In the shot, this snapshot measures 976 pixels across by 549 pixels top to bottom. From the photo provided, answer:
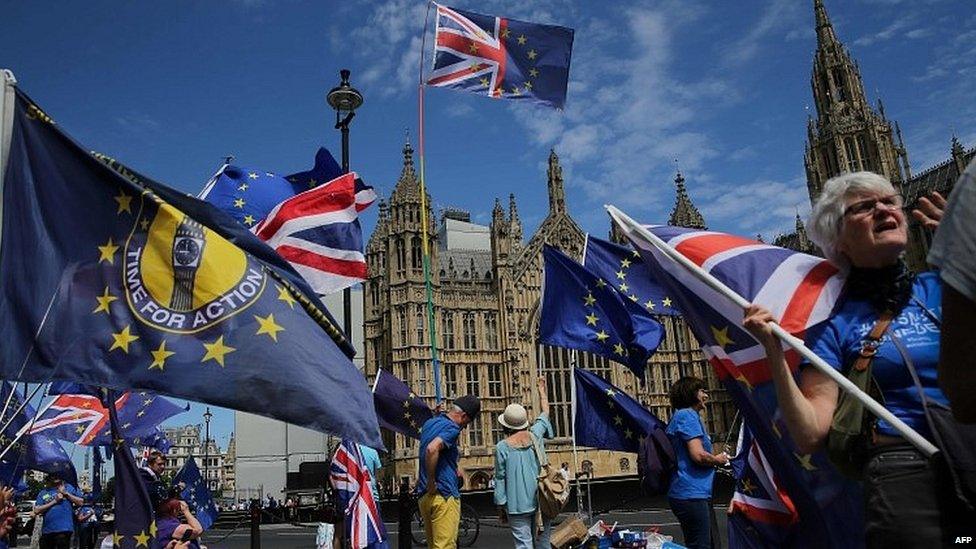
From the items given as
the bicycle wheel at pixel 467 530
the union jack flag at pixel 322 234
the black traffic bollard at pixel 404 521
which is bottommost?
the bicycle wheel at pixel 467 530

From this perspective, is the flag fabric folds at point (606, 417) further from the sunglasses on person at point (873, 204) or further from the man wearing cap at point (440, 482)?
the sunglasses on person at point (873, 204)

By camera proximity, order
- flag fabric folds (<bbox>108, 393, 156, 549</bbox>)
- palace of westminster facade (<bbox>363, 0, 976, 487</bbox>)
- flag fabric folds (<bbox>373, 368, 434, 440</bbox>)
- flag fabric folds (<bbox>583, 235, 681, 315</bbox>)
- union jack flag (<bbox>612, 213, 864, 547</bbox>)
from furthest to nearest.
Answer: palace of westminster facade (<bbox>363, 0, 976, 487</bbox>)
flag fabric folds (<bbox>373, 368, 434, 440</bbox>)
flag fabric folds (<bbox>583, 235, 681, 315</bbox>)
flag fabric folds (<bbox>108, 393, 156, 549</bbox>)
union jack flag (<bbox>612, 213, 864, 547</bbox>)

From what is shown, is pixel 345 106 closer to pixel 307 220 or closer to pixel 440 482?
pixel 307 220

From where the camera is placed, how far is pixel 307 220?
29.2ft

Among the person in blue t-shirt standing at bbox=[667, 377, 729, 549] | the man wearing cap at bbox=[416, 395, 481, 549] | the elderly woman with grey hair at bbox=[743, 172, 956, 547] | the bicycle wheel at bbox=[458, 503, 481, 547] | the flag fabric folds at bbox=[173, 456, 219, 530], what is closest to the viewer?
the elderly woman with grey hair at bbox=[743, 172, 956, 547]

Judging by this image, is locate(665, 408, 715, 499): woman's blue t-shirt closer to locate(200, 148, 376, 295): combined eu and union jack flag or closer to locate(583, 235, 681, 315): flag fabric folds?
locate(583, 235, 681, 315): flag fabric folds

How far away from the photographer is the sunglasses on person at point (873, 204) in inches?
98.8

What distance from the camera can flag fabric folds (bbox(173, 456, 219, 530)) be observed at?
30.1ft

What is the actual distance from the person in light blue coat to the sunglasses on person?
4.82 m

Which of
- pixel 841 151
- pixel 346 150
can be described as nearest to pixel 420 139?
pixel 346 150

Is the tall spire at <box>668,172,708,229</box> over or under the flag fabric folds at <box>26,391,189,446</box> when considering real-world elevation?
over

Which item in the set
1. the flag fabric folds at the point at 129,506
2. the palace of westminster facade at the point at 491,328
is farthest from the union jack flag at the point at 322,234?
the palace of westminster facade at the point at 491,328

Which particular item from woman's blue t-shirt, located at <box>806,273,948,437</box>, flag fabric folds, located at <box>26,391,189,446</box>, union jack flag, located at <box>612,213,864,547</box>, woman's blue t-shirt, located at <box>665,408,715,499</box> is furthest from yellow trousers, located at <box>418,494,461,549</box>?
flag fabric folds, located at <box>26,391,189,446</box>

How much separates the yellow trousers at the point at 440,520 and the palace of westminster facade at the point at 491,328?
3359 centimetres
